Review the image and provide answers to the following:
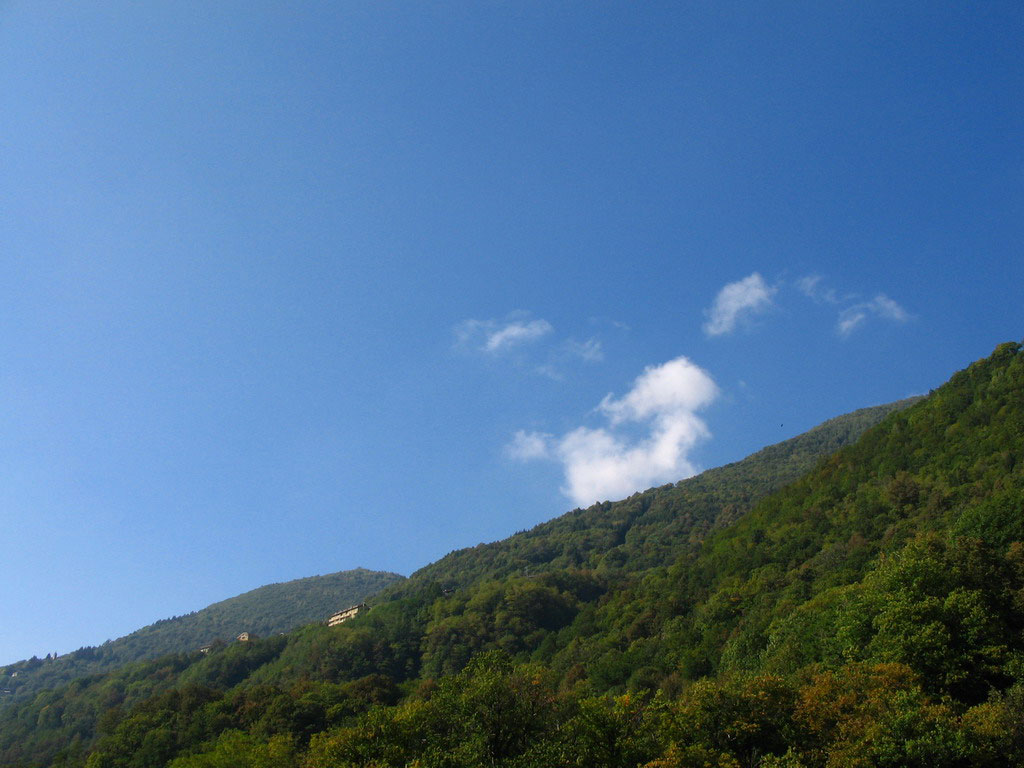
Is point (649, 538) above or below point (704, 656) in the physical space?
above

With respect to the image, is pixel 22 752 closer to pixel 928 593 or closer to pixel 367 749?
pixel 367 749

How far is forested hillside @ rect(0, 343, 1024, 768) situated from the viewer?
33.9 meters

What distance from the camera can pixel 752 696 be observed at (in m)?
34.9

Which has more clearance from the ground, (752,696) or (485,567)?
(485,567)

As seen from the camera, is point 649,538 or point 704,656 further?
point 649,538

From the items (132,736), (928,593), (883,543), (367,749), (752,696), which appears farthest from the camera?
(132,736)

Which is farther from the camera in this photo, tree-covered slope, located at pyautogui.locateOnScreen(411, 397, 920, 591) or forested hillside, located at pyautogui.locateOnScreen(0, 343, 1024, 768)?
tree-covered slope, located at pyautogui.locateOnScreen(411, 397, 920, 591)

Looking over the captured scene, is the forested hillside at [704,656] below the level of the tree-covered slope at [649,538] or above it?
below

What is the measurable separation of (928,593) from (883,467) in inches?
2167

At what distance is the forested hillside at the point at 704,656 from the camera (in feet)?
111

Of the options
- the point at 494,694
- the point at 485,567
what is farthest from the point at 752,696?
the point at 485,567

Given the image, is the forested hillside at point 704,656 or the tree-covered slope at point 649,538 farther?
the tree-covered slope at point 649,538

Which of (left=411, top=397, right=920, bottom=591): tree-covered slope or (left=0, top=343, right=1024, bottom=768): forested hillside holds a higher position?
(left=411, top=397, right=920, bottom=591): tree-covered slope

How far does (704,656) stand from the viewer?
7962cm
